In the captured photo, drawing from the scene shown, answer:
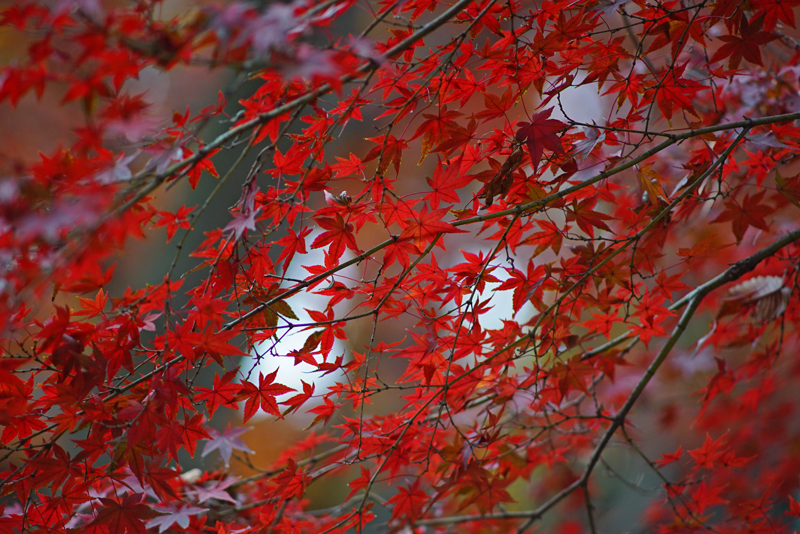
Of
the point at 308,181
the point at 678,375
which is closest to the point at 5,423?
the point at 308,181

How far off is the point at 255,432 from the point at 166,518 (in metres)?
3.24

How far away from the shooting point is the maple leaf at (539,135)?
0.95 m

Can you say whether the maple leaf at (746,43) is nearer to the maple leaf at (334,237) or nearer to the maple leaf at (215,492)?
the maple leaf at (334,237)

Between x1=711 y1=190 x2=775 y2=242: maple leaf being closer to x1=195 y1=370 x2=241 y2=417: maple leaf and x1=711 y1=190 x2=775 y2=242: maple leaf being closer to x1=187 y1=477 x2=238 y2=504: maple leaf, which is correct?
x1=195 y1=370 x2=241 y2=417: maple leaf

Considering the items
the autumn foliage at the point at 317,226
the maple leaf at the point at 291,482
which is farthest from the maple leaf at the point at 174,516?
the maple leaf at the point at 291,482

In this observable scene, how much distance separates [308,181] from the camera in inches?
37.4

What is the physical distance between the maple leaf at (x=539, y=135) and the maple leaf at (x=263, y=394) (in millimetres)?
645

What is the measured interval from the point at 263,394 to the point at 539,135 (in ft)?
2.38

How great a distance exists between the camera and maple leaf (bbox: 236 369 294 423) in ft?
3.33

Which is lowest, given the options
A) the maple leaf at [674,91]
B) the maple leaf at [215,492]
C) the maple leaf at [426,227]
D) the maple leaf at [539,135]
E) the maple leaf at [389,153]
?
the maple leaf at [215,492]

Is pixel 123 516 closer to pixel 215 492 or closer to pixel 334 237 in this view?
pixel 215 492

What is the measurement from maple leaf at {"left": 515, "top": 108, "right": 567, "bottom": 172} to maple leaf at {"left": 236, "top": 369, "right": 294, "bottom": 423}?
64 centimetres

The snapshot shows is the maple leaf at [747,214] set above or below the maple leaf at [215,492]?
above

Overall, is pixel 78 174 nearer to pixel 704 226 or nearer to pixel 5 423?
pixel 5 423
